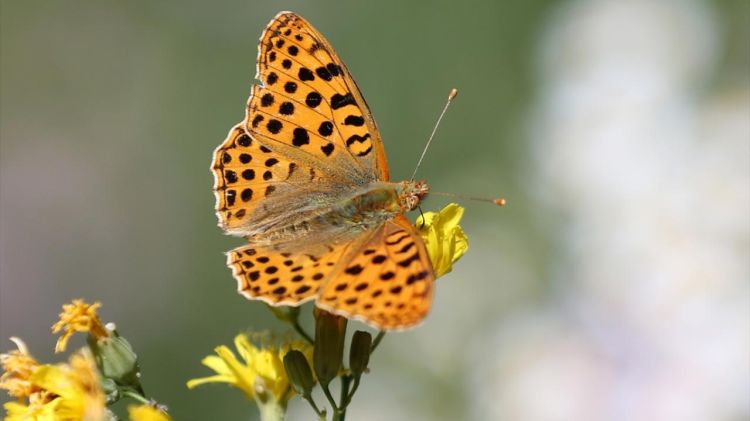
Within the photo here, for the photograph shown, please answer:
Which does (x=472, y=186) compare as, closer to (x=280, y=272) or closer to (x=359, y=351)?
(x=359, y=351)

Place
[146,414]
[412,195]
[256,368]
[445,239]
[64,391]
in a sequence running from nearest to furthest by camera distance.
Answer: [146,414]
[64,391]
[445,239]
[256,368]
[412,195]

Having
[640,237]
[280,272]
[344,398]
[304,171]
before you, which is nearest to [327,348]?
[344,398]

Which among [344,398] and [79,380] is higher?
[79,380]

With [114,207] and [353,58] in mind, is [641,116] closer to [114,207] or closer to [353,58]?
[353,58]

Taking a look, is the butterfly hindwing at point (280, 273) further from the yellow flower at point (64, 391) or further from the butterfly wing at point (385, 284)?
the yellow flower at point (64, 391)

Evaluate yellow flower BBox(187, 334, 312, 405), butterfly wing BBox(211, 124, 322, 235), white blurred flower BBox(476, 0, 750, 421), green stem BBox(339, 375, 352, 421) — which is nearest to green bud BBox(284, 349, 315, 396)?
green stem BBox(339, 375, 352, 421)

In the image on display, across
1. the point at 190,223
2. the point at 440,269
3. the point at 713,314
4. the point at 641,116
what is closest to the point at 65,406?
the point at 440,269

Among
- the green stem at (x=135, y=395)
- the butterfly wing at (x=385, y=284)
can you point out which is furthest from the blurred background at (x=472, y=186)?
the green stem at (x=135, y=395)
